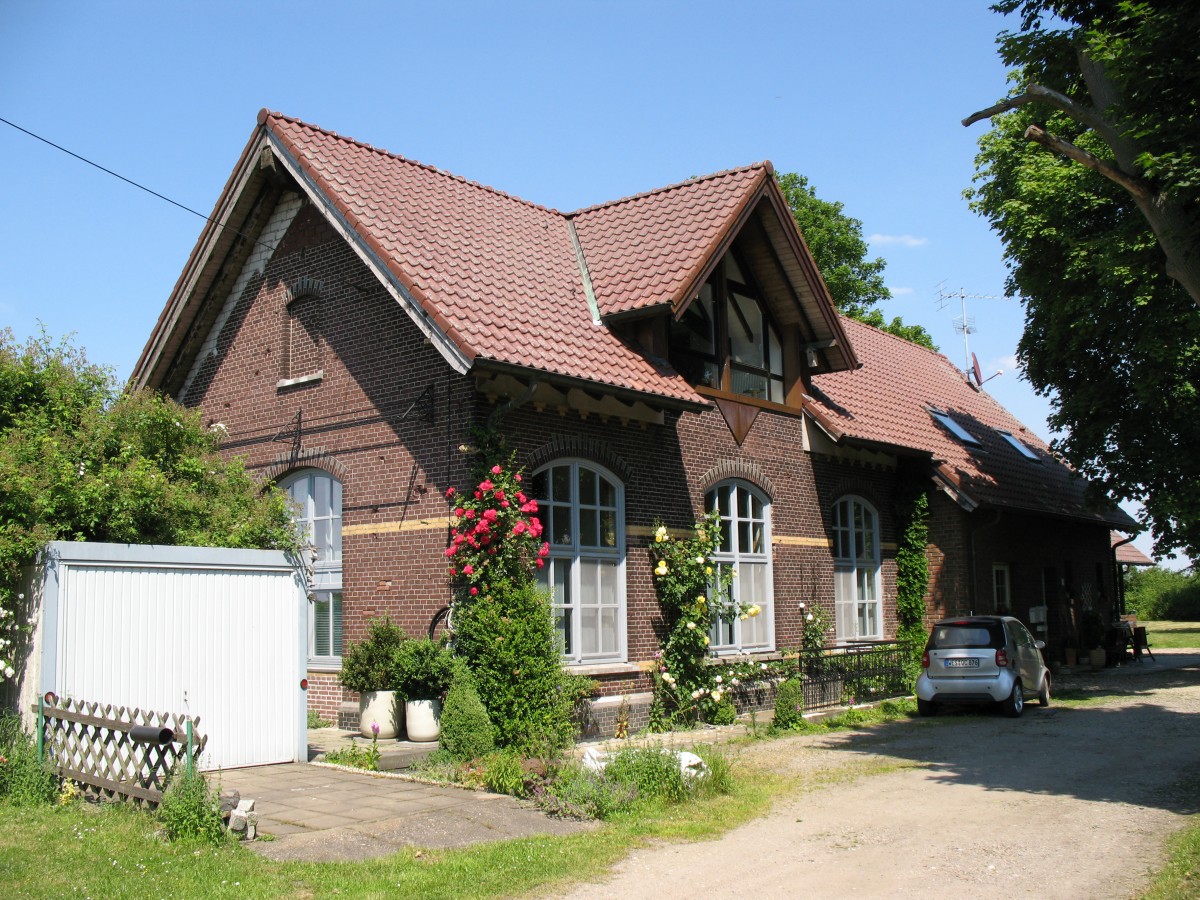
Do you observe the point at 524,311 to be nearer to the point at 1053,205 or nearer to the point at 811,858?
the point at 811,858

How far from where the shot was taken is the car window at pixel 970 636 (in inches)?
656

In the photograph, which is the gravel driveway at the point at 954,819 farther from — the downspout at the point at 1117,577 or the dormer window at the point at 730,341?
the downspout at the point at 1117,577

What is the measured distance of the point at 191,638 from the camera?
11008 mm

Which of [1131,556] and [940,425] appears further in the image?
[1131,556]

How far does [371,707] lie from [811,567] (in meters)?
8.21

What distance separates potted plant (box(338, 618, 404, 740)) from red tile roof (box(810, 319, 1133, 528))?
859 cm

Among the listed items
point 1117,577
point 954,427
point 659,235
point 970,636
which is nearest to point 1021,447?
point 954,427

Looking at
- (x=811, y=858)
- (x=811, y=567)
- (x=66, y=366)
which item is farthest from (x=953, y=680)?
(x=66, y=366)

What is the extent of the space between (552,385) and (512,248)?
348 centimetres

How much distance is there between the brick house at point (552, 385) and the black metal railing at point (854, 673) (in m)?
0.55

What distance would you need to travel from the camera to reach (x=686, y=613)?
14.8m

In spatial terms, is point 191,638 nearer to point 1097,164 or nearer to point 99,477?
point 99,477

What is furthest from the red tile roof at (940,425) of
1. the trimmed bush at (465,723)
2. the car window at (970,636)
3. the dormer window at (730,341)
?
the trimmed bush at (465,723)

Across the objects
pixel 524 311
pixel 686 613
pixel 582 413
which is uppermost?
pixel 524 311
